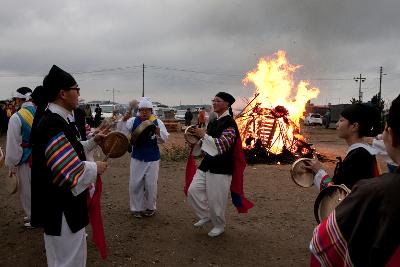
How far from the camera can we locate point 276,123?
513 inches

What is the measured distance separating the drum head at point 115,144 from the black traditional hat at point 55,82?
0.94m

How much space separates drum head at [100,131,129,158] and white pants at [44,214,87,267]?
1.18 metres

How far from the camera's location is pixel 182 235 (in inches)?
228

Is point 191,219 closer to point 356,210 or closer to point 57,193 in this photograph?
point 57,193

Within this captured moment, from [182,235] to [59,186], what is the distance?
3040 millimetres

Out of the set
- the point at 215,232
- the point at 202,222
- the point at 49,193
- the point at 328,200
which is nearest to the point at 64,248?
the point at 49,193

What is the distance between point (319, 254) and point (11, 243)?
495cm

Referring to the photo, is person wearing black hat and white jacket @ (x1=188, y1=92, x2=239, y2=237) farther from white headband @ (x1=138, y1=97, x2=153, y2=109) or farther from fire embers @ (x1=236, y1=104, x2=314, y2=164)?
fire embers @ (x1=236, y1=104, x2=314, y2=164)

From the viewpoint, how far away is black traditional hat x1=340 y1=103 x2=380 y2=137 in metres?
3.25

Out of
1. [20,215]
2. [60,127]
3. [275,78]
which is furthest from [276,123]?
[60,127]

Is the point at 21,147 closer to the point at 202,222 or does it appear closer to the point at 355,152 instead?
the point at 202,222

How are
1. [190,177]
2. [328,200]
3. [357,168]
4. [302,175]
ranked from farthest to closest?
[190,177] < [302,175] < [357,168] < [328,200]

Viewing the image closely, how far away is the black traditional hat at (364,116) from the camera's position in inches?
128

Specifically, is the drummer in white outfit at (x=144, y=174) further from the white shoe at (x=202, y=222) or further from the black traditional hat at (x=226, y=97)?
the black traditional hat at (x=226, y=97)
